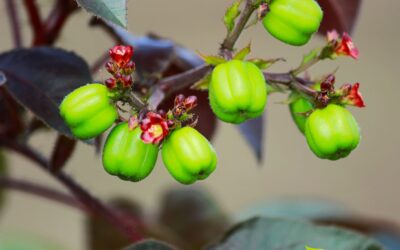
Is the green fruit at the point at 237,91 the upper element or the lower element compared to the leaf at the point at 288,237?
upper

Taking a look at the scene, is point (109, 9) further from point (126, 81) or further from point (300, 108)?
point (300, 108)

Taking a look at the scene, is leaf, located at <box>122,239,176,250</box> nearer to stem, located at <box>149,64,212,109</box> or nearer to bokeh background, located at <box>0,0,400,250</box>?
stem, located at <box>149,64,212,109</box>

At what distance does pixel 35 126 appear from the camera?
686 mm

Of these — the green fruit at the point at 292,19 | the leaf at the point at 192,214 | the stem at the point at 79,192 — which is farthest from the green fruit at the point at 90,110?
the leaf at the point at 192,214

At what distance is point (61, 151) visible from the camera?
2.05 ft

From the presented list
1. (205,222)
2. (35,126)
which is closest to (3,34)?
(205,222)

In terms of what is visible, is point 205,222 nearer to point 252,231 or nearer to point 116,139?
point 252,231

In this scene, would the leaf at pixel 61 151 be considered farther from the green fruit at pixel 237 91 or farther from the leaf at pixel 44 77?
the green fruit at pixel 237 91

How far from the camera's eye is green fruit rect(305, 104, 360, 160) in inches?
17.8

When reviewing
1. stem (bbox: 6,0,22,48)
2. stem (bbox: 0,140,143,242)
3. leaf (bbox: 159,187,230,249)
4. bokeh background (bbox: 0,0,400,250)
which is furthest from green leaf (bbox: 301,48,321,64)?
bokeh background (bbox: 0,0,400,250)

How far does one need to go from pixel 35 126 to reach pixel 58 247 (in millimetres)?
451

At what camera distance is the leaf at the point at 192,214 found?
1037 mm

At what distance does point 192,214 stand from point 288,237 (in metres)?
0.49

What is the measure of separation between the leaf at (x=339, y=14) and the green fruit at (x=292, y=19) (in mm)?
220
